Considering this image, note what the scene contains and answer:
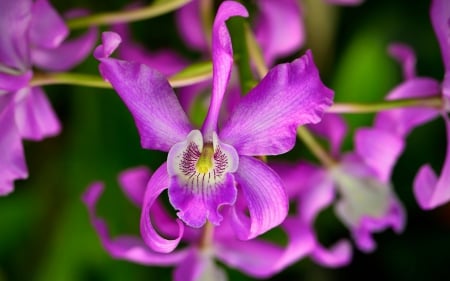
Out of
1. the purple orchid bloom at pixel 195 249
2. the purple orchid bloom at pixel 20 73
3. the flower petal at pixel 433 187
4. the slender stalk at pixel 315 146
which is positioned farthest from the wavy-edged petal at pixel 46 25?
the flower petal at pixel 433 187

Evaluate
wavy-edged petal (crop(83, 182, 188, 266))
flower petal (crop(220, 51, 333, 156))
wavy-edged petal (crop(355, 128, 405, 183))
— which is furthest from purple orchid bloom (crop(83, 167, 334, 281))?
flower petal (crop(220, 51, 333, 156))

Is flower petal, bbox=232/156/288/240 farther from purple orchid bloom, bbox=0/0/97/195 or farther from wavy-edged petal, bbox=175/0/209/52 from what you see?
wavy-edged petal, bbox=175/0/209/52

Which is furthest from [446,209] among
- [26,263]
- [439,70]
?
[26,263]

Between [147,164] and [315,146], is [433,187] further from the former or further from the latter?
[147,164]

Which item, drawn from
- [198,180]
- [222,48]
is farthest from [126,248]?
[222,48]

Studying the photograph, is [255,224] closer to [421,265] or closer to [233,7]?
[233,7]

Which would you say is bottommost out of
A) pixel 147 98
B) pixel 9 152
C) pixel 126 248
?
pixel 126 248

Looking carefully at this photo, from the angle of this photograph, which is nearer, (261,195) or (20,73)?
(261,195)

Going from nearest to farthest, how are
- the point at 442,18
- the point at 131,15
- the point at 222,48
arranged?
1. the point at 222,48
2. the point at 442,18
3. the point at 131,15
